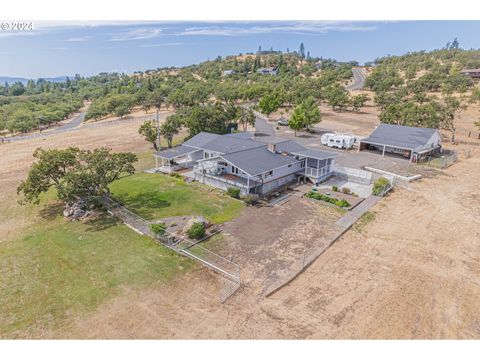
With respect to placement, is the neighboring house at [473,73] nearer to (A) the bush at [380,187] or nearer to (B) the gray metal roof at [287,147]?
(A) the bush at [380,187]

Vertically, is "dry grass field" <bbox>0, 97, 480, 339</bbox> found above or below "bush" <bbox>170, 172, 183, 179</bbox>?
below

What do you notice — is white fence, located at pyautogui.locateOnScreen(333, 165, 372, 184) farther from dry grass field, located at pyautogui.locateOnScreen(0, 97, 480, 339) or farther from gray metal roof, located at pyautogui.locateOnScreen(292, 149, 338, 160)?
dry grass field, located at pyautogui.locateOnScreen(0, 97, 480, 339)

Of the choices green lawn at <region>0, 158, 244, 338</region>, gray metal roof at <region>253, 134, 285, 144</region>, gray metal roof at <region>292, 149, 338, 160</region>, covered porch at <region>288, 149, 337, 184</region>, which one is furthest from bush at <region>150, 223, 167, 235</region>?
gray metal roof at <region>253, 134, 285, 144</region>

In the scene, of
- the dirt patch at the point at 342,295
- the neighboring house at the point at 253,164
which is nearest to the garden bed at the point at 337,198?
the neighboring house at the point at 253,164

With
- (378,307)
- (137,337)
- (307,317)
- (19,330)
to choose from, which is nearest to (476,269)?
(378,307)

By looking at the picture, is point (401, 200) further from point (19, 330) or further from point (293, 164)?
point (19, 330)

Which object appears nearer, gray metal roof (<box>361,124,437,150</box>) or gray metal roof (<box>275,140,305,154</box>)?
gray metal roof (<box>275,140,305,154</box>)
